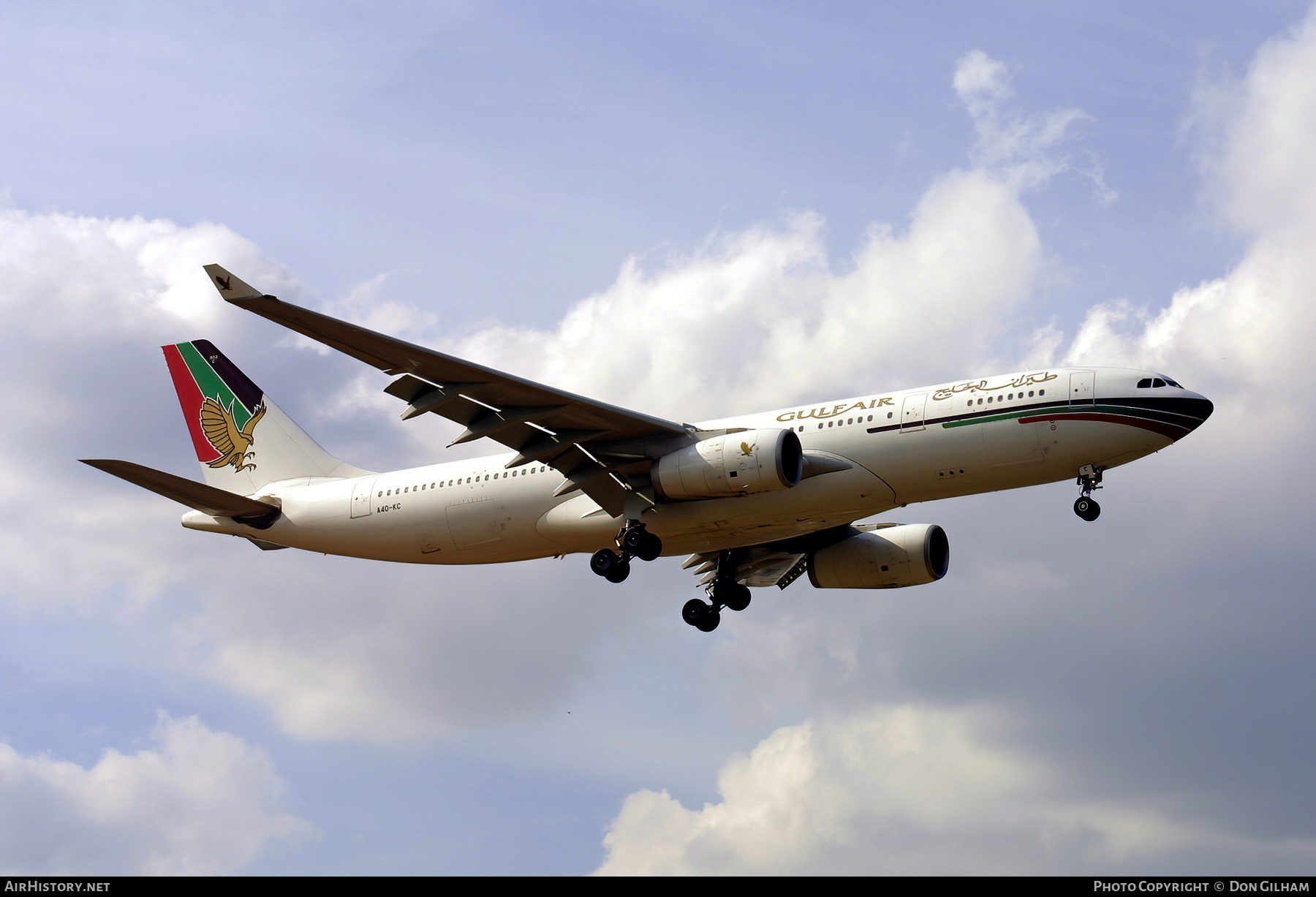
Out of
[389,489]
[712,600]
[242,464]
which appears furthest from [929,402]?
[242,464]

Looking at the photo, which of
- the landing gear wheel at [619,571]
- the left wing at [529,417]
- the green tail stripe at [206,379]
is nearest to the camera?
the left wing at [529,417]

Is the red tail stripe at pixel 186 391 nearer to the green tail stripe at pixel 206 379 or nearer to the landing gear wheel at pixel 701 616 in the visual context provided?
the green tail stripe at pixel 206 379

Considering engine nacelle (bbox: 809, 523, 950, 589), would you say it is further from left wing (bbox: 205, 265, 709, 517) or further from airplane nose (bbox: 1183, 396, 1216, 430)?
airplane nose (bbox: 1183, 396, 1216, 430)

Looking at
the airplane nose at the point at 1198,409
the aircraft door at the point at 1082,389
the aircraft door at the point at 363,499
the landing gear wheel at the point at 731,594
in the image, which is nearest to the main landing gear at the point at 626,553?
the landing gear wheel at the point at 731,594

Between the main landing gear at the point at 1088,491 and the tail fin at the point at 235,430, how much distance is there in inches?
910

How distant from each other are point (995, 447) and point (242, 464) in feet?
86.0

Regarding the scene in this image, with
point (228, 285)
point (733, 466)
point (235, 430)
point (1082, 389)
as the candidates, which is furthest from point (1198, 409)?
point (235, 430)

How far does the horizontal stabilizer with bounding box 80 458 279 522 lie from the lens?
3697 cm

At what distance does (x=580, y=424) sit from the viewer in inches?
1422

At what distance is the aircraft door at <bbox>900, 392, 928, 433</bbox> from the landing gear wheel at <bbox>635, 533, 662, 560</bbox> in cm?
765

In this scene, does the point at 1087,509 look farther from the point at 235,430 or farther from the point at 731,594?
the point at 235,430

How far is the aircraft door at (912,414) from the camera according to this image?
34.3 m

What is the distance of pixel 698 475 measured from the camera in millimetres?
35156
